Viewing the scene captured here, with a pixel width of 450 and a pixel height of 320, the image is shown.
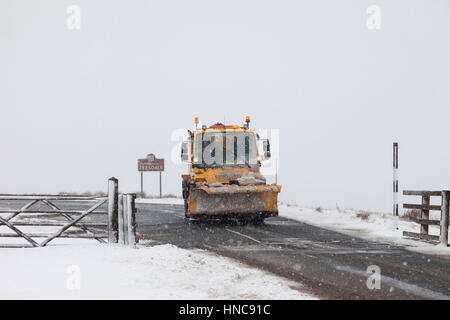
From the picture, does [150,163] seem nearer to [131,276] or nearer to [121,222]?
[121,222]

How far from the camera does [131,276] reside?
26.2ft

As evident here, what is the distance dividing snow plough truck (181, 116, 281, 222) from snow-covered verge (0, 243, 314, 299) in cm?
651

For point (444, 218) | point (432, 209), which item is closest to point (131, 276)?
point (444, 218)

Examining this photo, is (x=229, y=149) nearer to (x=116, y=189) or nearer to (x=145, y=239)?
(x=145, y=239)

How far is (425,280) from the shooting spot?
332 inches

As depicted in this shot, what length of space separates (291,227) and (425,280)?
8.67m

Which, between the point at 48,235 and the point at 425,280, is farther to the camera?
the point at 48,235

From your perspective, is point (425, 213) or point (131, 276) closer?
point (131, 276)

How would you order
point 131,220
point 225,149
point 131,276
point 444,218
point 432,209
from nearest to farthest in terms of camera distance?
point 131,276
point 131,220
point 444,218
point 432,209
point 225,149

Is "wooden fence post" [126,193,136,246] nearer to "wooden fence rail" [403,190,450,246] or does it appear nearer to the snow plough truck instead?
the snow plough truck

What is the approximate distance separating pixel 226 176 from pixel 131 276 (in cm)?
974

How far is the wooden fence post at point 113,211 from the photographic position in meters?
11.5

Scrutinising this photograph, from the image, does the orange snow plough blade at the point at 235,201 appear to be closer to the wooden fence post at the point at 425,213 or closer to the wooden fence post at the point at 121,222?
the wooden fence post at the point at 425,213
